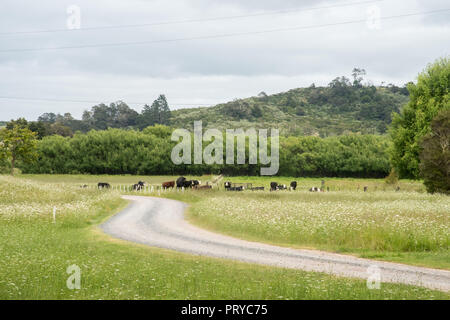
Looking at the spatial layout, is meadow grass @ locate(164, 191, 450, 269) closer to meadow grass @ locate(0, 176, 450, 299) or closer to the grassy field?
the grassy field

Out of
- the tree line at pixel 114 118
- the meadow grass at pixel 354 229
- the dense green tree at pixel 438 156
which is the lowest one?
the meadow grass at pixel 354 229

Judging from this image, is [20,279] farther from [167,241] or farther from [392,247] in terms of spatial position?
[392,247]

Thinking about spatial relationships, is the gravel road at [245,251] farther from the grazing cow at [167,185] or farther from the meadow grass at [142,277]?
the grazing cow at [167,185]

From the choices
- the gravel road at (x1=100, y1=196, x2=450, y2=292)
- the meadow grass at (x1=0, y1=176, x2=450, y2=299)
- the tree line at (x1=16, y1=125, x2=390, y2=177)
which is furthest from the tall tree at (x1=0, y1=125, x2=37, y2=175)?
the meadow grass at (x1=0, y1=176, x2=450, y2=299)

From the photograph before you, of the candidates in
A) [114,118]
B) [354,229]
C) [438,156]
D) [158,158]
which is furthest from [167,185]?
[114,118]

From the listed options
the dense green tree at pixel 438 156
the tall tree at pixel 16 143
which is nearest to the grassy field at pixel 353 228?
the dense green tree at pixel 438 156

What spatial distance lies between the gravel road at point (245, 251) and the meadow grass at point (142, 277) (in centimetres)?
139

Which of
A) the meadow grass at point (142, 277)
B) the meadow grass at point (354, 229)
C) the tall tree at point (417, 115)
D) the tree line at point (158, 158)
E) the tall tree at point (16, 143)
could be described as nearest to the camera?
the meadow grass at point (142, 277)

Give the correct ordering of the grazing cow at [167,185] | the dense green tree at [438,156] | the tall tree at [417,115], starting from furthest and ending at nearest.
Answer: the grazing cow at [167,185]
the tall tree at [417,115]
the dense green tree at [438,156]

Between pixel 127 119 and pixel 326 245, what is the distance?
544 ft

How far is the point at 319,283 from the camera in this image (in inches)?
501

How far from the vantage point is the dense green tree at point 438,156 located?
41.3 metres

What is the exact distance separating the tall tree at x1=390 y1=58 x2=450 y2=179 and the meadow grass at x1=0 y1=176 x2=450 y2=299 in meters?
42.5
